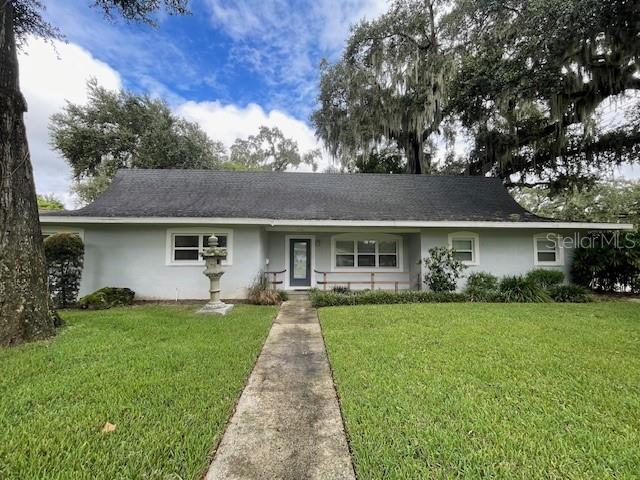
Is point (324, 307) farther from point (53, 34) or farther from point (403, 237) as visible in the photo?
point (53, 34)

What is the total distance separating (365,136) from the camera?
16.1 m

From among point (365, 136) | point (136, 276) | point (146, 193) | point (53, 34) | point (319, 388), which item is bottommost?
point (319, 388)

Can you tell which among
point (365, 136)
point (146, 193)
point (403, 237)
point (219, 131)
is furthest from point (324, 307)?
point (219, 131)

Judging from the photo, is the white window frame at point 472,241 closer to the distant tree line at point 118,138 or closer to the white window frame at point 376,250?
the white window frame at point 376,250

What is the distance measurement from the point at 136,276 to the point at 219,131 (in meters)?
21.3

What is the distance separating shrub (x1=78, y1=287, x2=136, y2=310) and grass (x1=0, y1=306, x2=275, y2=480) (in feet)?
9.28

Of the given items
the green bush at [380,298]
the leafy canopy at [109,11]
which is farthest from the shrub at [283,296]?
the leafy canopy at [109,11]

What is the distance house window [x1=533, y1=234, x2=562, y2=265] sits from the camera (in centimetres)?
992

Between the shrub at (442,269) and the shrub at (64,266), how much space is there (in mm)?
9899

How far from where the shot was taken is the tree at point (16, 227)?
456 cm

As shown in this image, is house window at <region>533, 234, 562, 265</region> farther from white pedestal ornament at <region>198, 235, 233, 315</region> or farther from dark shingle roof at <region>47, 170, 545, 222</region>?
white pedestal ornament at <region>198, 235, 233, 315</region>

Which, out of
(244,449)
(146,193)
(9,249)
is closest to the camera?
(244,449)

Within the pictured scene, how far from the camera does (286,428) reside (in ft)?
7.79

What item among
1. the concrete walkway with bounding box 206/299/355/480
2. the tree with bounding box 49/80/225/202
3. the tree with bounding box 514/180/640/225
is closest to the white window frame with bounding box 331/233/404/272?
the concrete walkway with bounding box 206/299/355/480
